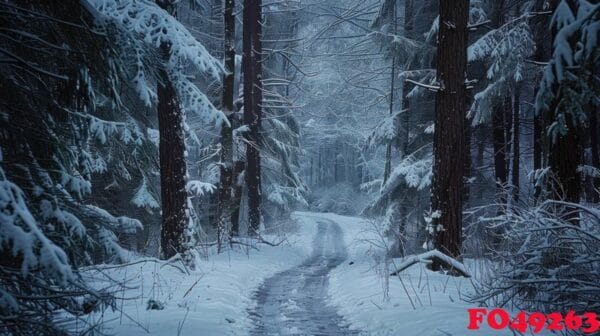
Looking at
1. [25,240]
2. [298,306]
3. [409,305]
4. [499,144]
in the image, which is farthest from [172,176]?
[499,144]

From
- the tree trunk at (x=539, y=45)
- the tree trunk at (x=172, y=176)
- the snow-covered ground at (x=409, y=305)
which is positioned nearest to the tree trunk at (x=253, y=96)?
the tree trunk at (x=172, y=176)

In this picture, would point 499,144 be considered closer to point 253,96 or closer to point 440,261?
point 440,261

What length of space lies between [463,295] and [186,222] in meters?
5.89

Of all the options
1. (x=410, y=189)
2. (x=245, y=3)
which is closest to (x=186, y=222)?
(x=410, y=189)

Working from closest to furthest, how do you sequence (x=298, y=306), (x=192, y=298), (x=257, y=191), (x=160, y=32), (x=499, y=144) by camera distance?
(x=192, y=298), (x=298, y=306), (x=160, y=32), (x=499, y=144), (x=257, y=191)

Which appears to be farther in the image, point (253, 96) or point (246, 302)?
point (253, 96)

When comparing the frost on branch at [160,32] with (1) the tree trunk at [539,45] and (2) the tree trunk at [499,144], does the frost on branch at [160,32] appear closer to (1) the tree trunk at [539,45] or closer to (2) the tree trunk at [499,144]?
(1) the tree trunk at [539,45]

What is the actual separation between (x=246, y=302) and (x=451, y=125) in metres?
5.04

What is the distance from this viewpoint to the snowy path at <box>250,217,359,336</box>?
5758 millimetres

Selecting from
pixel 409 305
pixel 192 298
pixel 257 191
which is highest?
pixel 257 191

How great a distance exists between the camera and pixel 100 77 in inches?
171

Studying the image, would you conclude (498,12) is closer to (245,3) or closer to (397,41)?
(397,41)

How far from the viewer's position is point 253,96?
16062 millimetres

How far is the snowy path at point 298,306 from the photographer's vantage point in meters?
5.76
